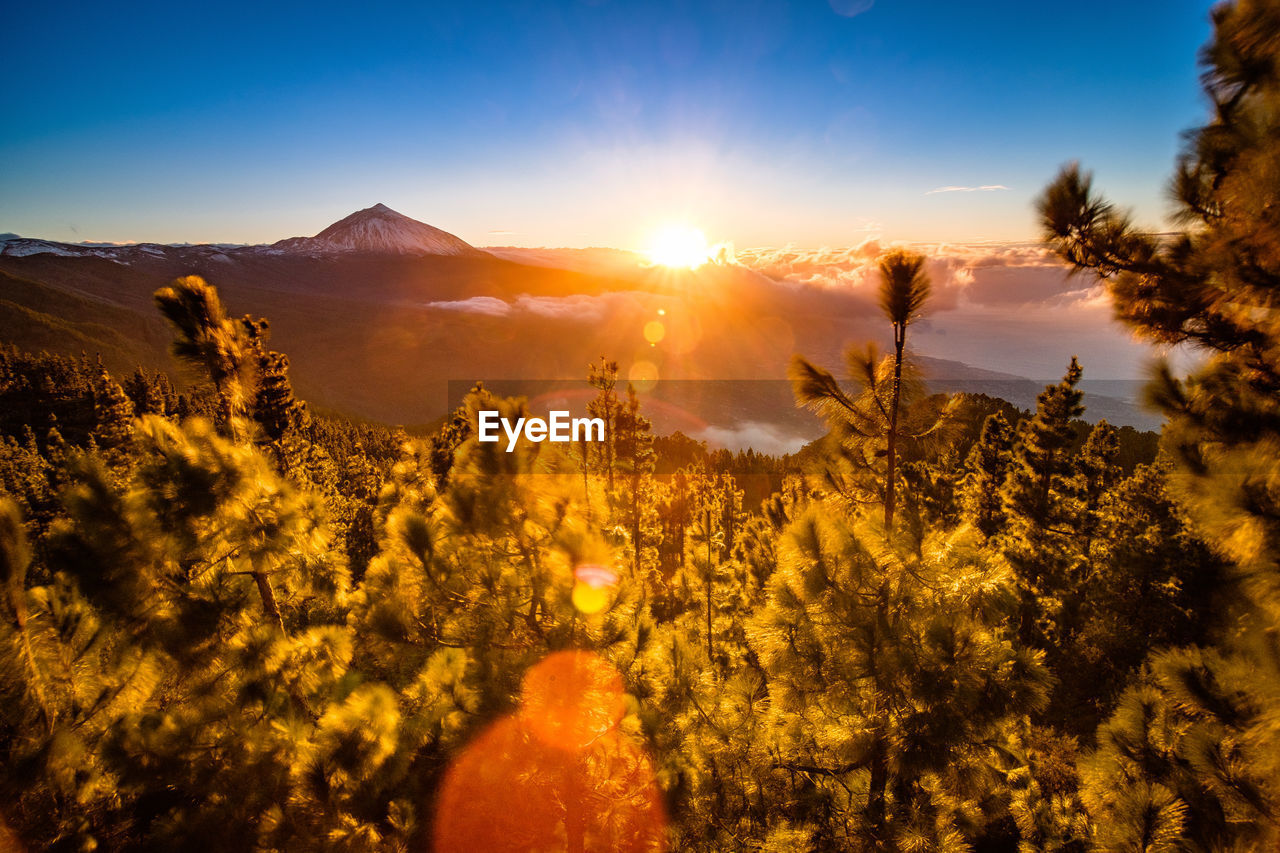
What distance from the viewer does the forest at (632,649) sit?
393 cm

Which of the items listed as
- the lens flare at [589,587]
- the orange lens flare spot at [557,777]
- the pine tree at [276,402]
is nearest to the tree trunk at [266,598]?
the orange lens flare spot at [557,777]

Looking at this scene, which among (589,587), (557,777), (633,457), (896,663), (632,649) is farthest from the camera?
(633,457)

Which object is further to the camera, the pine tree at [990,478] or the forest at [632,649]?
the pine tree at [990,478]

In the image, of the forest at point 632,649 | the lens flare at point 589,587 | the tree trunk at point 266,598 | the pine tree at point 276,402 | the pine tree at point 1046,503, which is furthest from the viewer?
the pine tree at point 276,402

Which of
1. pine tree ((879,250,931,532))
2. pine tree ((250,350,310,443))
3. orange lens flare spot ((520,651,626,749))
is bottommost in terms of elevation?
orange lens flare spot ((520,651,626,749))

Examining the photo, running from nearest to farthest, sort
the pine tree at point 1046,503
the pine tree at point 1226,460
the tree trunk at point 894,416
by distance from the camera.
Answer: the pine tree at point 1226,460, the tree trunk at point 894,416, the pine tree at point 1046,503

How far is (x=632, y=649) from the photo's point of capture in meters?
6.11

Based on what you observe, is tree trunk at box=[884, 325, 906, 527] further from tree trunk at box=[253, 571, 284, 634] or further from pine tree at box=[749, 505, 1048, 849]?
tree trunk at box=[253, 571, 284, 634]

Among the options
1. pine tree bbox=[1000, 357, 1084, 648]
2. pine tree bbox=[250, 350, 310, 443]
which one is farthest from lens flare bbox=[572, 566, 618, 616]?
pine tree bbox=[250, 350, 310, 443]

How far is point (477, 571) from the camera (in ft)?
19.4

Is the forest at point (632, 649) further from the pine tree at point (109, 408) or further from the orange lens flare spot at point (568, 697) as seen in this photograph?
the pine tree at point (109, 408)

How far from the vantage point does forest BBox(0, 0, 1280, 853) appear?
393 cm

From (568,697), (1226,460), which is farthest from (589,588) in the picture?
(1226,460)

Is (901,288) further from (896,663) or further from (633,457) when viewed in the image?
(633,457)
